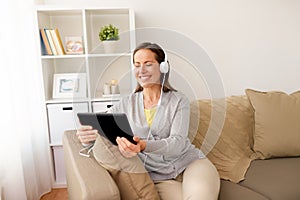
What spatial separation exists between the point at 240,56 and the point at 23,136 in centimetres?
173

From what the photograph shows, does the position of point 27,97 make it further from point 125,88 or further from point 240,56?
point 240,56

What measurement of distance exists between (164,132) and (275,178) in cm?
68

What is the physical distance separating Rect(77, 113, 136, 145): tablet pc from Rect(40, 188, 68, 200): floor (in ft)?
4.28

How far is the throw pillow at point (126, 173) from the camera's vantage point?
132 centimetres

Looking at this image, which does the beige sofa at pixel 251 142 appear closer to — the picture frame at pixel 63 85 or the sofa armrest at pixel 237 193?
the sofa armrest at pixel 237 193

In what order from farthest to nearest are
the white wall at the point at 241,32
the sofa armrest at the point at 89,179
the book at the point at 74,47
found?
the white wall at the point at 241,32 → the book at the point at 74,47 → the sofa armrest at the point at 89,179

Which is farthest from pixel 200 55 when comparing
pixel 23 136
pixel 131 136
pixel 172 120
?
pixel 23 136

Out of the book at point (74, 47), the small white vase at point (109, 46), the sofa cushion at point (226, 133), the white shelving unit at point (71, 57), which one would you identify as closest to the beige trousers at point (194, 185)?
the sofa cushion at point (226, 133)

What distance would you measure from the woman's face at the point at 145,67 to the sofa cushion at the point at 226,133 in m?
0.50

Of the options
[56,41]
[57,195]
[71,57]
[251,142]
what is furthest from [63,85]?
[251,142]

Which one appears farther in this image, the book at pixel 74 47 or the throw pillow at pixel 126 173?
the book at pixel 74 47

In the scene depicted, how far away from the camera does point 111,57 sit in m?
2.12

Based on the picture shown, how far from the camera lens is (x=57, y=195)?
7.70 feet

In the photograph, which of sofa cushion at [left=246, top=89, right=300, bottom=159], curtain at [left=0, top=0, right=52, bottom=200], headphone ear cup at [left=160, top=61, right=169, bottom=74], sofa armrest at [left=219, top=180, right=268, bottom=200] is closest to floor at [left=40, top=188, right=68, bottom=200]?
curtain at [left=0, top=0, right=52, bottom=200]
